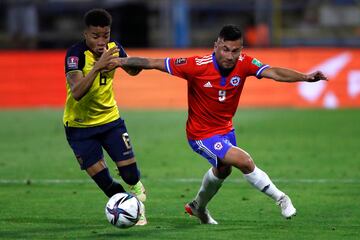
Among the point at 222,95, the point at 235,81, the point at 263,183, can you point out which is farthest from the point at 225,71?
the point at 263,183

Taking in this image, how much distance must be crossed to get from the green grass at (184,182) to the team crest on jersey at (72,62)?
5.50ft

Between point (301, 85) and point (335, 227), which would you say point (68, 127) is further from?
point (301, 85)

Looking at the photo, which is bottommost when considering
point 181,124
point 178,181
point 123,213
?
point 181,124

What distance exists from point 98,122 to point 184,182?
12.4 ft

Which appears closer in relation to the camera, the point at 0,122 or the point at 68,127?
the point at 68,127

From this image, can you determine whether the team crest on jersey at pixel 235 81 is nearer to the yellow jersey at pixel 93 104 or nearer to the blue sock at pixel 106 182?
the yellow jersey at pixel 93 104

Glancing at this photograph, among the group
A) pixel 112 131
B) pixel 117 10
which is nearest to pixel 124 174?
pixel 112 131

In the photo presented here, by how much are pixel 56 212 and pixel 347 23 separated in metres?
22.4

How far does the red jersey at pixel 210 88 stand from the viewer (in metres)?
9.54

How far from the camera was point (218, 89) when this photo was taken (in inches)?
377

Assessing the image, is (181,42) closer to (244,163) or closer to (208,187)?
(208,187)

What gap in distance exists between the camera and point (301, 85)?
2480 centimetres

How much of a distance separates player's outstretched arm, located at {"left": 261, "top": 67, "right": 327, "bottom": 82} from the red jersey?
4.3 inches

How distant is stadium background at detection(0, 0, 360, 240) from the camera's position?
10125mm
